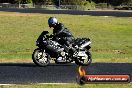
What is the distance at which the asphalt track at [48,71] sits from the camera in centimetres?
1263

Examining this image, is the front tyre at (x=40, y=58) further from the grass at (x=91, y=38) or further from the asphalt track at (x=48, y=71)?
the grass at (x=91, y=38)

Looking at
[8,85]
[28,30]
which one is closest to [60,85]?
[8,85]

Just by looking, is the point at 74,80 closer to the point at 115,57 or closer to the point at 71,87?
the point at 71,87

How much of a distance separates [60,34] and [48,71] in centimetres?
186

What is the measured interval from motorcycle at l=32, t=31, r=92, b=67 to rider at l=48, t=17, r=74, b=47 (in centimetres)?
13

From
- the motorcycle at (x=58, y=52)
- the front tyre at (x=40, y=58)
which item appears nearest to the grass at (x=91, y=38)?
the motorcycle at (x=58, y=52)

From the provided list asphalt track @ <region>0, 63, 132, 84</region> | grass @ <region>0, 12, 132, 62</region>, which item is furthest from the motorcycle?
grass @ <region>0, 12, 132, 62</region>

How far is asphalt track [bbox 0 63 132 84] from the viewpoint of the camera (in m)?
12.6

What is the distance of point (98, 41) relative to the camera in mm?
27672

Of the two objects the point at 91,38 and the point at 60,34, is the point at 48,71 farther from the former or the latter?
the point at 91,38

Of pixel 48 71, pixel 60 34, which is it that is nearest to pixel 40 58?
pixel 60 34

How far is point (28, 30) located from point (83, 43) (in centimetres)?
1778

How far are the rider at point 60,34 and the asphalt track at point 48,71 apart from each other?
888 mm

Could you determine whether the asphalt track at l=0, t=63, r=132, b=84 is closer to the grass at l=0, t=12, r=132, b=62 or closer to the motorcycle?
the motorcycle
